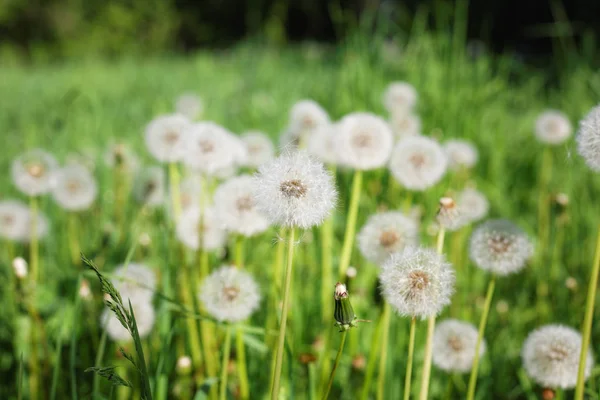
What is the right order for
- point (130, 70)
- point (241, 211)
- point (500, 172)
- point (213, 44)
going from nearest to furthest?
point (241, 211)
point (500, 172)
point (130, 70)
point (213, 44)

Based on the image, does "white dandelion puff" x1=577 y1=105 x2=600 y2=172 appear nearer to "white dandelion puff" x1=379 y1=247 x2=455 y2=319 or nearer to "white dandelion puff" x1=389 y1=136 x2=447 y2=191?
"white dandelion puff" x1=379 y1=247 x2=455 y2=319

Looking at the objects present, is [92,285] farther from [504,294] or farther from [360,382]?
[504,294]

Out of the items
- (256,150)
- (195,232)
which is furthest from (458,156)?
(195,232)

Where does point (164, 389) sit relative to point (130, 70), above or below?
below

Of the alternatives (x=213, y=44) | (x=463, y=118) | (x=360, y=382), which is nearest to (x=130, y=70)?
(x=463, y=118)

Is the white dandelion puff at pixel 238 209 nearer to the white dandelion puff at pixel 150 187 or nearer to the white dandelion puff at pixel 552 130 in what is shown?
the white dandelion puff at pixel 150 187

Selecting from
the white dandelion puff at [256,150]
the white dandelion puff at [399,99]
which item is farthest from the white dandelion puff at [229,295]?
the white dandelion puff at [399,99]

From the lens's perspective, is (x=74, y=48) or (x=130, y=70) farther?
(x=74, y=48)

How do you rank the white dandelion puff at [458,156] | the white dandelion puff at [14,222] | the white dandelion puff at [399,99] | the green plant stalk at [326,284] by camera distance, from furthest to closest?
the white dandelion puff at [399,99] → the white dandelion puff at [458,156] → the white dandelion puff at [14,222] → the green plant stalk at [326,284]
